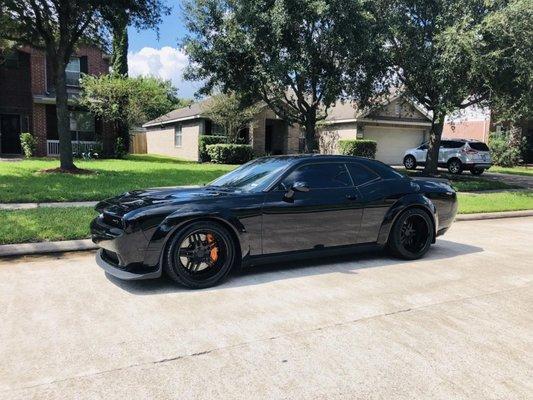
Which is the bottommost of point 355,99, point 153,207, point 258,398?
point 258,398

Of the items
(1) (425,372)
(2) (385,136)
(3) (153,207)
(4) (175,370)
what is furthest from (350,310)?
(2) (385,136)

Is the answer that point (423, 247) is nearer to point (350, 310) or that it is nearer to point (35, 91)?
point (350, 310)

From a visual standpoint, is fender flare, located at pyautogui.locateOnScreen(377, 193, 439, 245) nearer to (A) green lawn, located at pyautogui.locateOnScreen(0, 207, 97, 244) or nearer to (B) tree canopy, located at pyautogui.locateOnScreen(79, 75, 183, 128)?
(A) green lawn, located at pyautogui.locateOnScreen(0, 207, 97, 244)

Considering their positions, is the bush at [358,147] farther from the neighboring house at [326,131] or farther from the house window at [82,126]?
the house window at [82,126]

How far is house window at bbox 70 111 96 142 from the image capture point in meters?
25.3

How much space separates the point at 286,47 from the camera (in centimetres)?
1662

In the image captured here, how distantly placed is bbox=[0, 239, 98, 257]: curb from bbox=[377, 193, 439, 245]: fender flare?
13.9ft

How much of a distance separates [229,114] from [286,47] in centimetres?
958

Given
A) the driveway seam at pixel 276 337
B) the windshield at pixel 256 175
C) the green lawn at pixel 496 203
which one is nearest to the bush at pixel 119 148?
the green lawn at pixel 496 203

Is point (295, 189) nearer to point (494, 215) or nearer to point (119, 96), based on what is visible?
point (494, 215)

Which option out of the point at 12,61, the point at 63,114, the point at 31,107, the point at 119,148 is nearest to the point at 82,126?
the point at 119,148

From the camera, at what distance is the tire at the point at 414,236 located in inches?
257

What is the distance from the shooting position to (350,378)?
3221 millimetres

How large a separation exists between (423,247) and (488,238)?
8.18 feet
